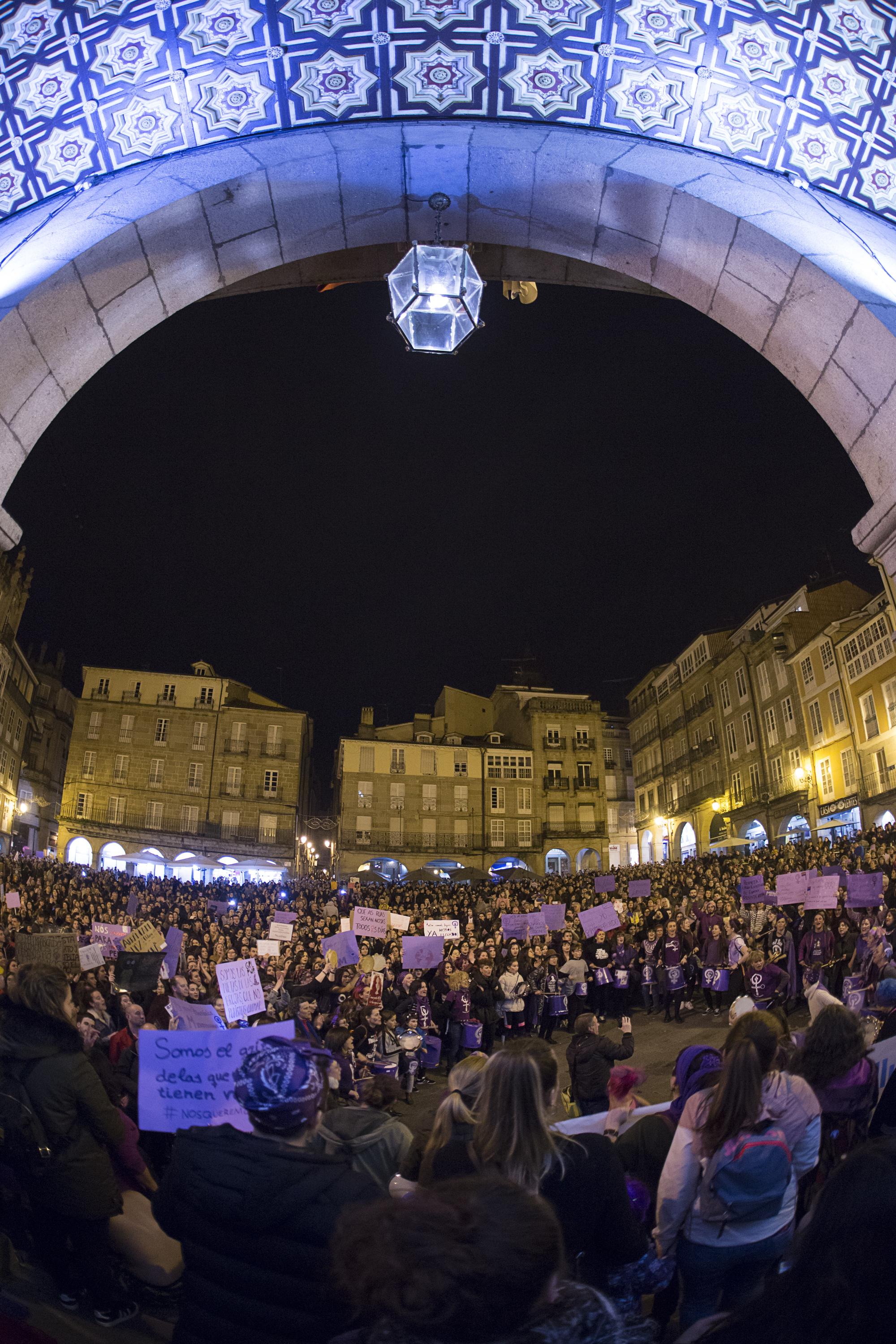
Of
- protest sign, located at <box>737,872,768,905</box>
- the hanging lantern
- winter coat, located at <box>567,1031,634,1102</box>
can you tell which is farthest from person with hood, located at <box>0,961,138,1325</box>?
protest sign, located at <box>737,872,768,905</box>

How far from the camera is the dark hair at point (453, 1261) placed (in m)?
1.19

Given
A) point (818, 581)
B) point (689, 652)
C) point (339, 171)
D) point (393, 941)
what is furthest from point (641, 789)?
point (339, 171)

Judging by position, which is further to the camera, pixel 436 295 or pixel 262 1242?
pixel 436 295

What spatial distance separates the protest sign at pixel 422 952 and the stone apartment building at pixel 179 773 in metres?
35.9

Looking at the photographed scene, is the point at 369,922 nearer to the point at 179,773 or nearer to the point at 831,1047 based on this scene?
the point at 831,1047

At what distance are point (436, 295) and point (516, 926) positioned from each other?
1180 cm

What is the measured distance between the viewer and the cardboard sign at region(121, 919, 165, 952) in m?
10.9

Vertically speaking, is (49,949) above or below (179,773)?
below

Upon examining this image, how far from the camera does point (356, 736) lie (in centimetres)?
5284

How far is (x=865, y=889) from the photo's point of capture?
36.0ft

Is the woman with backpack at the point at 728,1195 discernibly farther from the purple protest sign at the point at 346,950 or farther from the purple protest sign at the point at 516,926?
the purple protest sign at the point at 516,926

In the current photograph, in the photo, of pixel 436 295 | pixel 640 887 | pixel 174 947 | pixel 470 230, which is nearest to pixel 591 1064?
pixel 436 295

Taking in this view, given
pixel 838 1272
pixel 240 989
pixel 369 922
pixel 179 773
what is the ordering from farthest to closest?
pixel 179 773 < pixel 369 922 < pixel 240 989 < pixel 838 1272

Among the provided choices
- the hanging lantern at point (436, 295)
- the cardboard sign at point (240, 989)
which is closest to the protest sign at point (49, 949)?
the cardboard sign at point (240, 989)
